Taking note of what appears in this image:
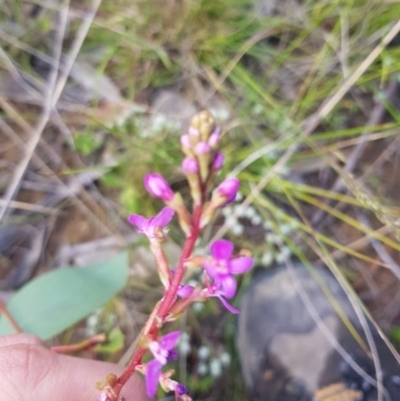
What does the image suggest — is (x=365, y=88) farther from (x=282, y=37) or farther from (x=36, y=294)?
(x=36, y=294)

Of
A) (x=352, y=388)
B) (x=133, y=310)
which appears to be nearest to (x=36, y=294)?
(x=133, y=310)

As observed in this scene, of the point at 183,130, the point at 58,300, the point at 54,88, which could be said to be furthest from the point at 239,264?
the point at 54,88

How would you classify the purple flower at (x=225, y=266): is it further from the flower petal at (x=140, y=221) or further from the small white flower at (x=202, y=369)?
the small white flower at (x=202, y=369)

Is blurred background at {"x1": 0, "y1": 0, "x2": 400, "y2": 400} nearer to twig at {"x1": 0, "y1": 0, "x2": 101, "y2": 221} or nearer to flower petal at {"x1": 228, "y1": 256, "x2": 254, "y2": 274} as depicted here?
twig at {"x1": 0, "y1": 0, "x2": 101, "y2": 221}

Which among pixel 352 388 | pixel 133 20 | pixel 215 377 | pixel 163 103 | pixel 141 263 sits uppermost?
pixel 133 20

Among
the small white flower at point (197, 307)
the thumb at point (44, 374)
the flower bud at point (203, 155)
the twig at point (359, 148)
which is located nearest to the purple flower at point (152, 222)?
the flower bud at point (203, 155)

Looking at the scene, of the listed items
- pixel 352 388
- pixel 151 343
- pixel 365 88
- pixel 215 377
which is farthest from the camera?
pixel 365 88

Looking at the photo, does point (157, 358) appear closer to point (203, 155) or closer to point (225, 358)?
point (203, 155)

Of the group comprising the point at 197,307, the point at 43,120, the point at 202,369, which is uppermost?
the point at 43,120
